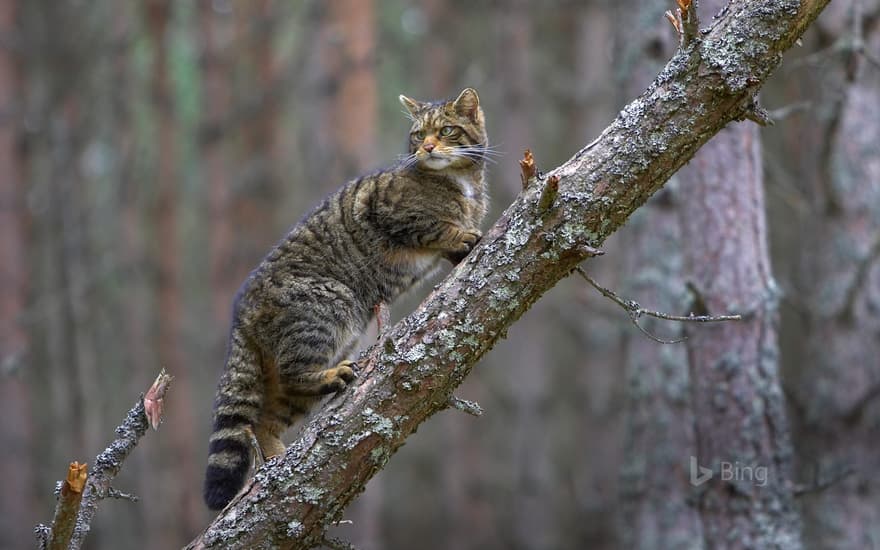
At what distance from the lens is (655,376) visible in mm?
5977

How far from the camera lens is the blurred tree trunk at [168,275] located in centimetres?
1119

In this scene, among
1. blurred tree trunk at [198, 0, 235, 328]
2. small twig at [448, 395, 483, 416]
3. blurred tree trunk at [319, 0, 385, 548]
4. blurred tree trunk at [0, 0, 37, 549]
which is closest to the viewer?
small twig at [448, 395, 483, 416]

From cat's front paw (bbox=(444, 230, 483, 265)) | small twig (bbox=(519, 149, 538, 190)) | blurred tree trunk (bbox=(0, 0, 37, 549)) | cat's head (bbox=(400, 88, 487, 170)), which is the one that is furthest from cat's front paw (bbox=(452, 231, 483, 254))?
blurred tree trunk (bbox=(0, 0, 37, 549))

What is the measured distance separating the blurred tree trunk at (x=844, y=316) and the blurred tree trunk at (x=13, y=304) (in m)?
6.97

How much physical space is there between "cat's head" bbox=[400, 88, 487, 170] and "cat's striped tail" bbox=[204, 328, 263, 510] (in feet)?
4.15

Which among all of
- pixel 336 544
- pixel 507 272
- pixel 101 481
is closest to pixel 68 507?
pixel 101 481

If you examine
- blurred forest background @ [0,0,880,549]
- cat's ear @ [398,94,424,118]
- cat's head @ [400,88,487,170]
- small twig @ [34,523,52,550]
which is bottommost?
small twig @ [34,523,52,550]

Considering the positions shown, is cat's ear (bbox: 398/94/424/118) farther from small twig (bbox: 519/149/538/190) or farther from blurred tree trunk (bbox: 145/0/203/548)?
blurred tree trunk (bbox: 145/0/203/548)

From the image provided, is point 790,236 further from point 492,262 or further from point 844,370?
point 492,262

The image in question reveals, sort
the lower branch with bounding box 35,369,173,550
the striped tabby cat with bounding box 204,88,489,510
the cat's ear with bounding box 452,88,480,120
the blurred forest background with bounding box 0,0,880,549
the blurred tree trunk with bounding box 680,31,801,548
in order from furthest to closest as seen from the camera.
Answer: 1. the blurred forest background with bounding box 0,0,880,549
2. the blurred tree trunk with bounding box 680,31,801,548
3. the cat's ear with bounding box 452,88,480,120
4. the striped tabby cat with bounding box 204,88,489,510
5. the lower branch with bounding box 35,369,173,550

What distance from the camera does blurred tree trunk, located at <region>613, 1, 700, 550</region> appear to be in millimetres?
5699

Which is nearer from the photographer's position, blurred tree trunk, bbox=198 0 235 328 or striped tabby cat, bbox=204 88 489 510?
striped tabby cat, bbox=204 88 489 510

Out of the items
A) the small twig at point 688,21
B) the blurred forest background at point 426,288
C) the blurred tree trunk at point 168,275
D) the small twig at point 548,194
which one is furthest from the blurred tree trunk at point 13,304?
the small twig at point 688,21

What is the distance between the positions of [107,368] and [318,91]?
10.7 metres
